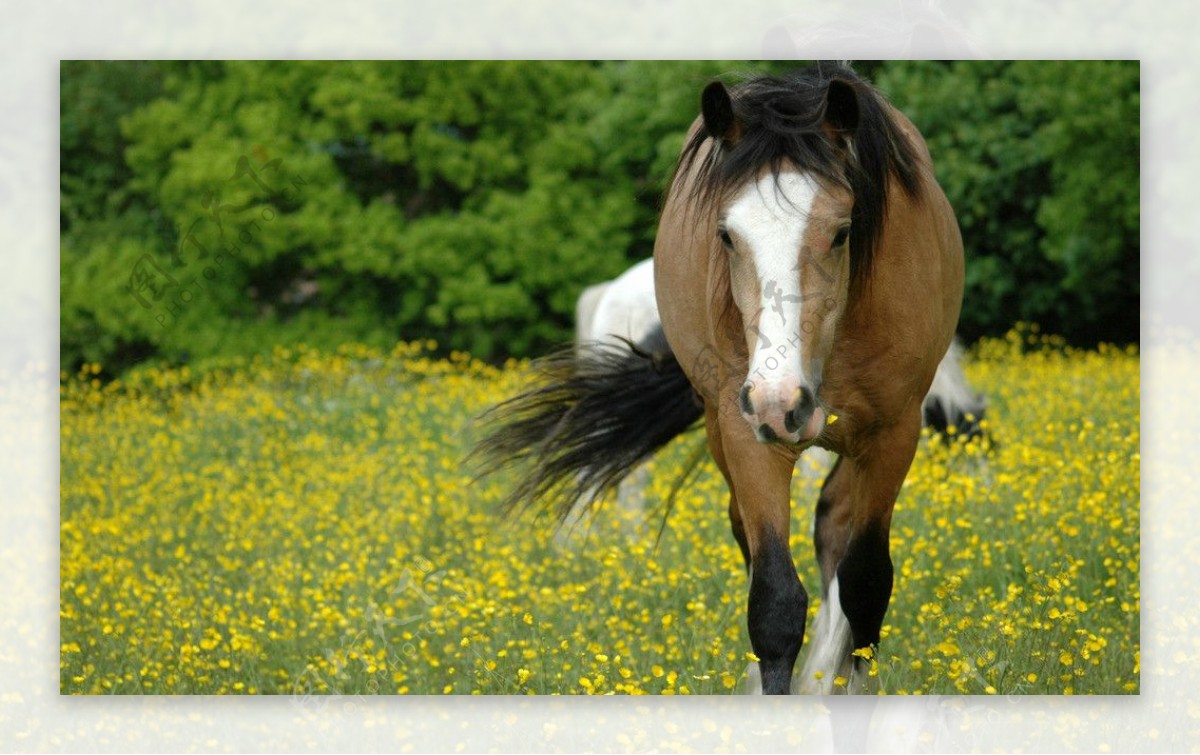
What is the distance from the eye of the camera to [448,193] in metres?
7.66

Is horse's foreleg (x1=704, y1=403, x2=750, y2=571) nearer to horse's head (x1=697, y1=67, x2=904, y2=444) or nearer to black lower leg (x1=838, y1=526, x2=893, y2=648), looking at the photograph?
black lower leg (x1=838, y1=526, x2=893, y2=648)

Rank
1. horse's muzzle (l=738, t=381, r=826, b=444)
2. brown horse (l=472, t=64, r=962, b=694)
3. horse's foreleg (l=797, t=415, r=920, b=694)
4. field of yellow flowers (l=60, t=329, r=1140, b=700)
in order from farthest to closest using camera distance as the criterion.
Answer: field of yellow flowers (l=60, t=329, r=1140, b=700) → horse's foreleg (l=797, t=415, r=920, b=694) → brown horse (l=472, t=64, r=962, b=694) → horse's muzzle (l=738, t=381, r=826, b=444)

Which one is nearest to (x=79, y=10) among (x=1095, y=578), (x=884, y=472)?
(x=884, y=472)

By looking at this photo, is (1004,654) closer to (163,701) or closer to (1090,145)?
(1090,145)

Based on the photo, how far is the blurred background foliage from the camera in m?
5.24

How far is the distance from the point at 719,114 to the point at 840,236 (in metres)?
0.40

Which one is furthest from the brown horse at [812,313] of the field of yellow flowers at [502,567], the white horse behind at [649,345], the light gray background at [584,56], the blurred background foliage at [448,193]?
the white horse behind at [649,345]

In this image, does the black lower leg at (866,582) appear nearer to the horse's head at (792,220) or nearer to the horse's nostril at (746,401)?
the horse's head at (792,220)

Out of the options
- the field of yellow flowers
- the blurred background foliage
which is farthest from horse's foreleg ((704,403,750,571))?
the blurred background foliage

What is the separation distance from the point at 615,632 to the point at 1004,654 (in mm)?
1206

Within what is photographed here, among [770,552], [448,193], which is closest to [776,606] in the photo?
[770,552]

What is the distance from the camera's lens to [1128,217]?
4453 mm

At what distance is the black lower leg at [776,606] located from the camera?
3104 mm

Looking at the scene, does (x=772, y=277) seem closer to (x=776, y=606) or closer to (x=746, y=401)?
(x=746, y=401)
